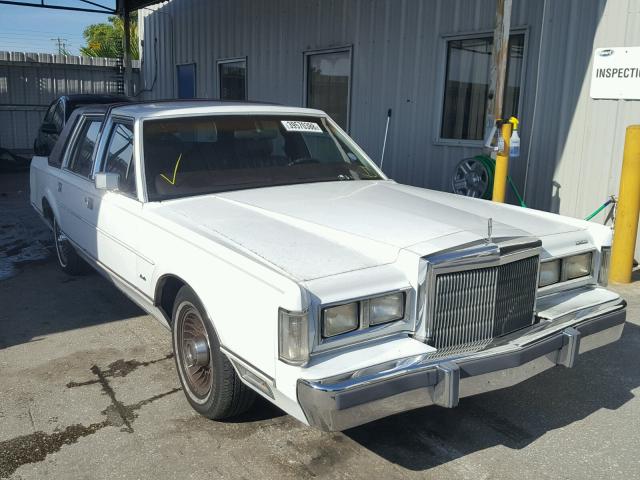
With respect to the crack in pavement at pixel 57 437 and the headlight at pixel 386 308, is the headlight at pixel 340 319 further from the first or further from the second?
the crack in pavement at pixel 57 437

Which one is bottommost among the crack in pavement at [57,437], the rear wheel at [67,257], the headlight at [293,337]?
the crack in pavement at [57,437]

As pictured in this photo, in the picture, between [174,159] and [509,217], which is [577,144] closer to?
[509,217]

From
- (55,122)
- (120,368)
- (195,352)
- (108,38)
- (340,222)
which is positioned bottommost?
(120,368)

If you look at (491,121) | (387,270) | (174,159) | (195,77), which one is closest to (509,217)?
(387,270)

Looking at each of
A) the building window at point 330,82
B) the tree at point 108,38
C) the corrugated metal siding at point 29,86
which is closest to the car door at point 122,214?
the building window at point 330,82

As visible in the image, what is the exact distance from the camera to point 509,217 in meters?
3.73

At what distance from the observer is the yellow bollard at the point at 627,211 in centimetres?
579

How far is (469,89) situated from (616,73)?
2.18m

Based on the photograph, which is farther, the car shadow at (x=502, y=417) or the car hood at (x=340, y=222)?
the car shadow at (x=502, y=417)

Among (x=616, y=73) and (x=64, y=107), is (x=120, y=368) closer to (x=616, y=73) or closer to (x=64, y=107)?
(x=616, y=73)

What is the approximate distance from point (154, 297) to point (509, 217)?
7.17 ft

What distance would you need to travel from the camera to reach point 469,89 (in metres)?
8.21

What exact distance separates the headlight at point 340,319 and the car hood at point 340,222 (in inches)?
6.6

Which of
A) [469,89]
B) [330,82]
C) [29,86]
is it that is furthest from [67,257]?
[29,86]
